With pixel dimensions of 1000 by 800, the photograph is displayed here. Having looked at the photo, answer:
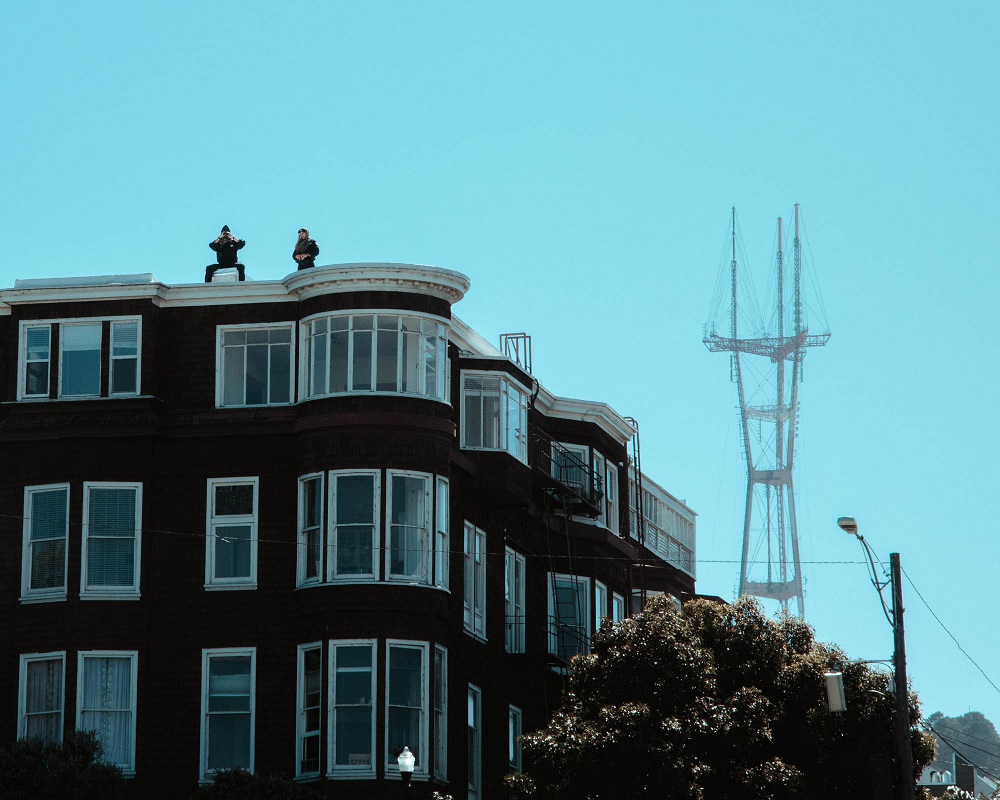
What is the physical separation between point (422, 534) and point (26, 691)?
34.6 ft

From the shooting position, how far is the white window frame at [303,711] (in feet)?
154

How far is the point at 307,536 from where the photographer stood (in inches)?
1914

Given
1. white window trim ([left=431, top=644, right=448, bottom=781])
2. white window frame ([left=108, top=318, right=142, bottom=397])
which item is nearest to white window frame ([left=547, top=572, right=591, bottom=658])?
white window trim ([left=431, top=644, right=448, bottom=781])

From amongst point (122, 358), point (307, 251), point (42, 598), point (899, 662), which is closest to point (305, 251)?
point (307, 251)

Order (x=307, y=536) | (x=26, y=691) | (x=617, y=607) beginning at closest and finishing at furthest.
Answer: (x=26, y=691)
(x=307, y=536)
(x=617, y=607)

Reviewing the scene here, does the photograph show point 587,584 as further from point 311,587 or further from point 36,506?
point 36,506

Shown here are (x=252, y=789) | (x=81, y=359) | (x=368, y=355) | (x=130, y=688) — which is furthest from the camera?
(x=81, y=359)

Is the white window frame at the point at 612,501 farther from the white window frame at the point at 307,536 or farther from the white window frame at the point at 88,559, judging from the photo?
the white window frame at the point at 88,559

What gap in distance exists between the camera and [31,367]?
166ft

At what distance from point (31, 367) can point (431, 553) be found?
1163 centimetres

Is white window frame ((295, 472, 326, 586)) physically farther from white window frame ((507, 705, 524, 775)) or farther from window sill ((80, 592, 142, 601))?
white window frame ((507, 705, 524, 775))

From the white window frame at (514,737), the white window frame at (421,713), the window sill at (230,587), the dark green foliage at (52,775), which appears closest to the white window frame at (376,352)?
the window sill at (230,587)

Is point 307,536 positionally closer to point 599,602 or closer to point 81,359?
point 81,359

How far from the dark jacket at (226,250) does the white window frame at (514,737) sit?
577 inches
